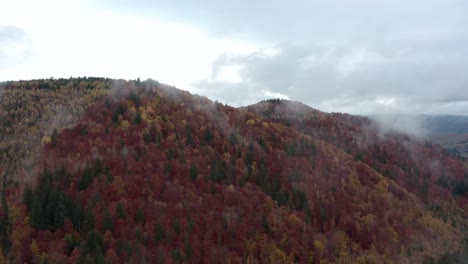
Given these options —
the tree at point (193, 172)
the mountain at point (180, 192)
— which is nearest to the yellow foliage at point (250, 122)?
the mountain at point (180, 192)

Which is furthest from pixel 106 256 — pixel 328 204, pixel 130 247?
pixel 328 204

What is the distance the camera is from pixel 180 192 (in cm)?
11925

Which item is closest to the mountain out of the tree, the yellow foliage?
the yellow foliage

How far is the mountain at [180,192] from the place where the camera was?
325 feet

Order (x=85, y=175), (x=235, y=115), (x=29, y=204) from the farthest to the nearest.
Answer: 1. (x=235, y=115)
2. (x=85, y=175)
3. (x=29, y=204)

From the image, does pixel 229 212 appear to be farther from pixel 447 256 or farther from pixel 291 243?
pixel 447 256

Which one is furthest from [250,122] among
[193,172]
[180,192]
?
[180,192]

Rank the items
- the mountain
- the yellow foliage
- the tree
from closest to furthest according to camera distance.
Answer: the mountain → the tree → the yellow foliage

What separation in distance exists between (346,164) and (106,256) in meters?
128

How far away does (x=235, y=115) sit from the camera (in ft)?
645

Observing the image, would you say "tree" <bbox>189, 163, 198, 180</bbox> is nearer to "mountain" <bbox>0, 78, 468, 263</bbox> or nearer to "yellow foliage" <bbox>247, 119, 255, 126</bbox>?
"mountain" <bbox>0, 78, 468, 263</bbox>

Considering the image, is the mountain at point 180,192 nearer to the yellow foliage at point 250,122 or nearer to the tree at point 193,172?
the yellow foliage at point 250,122

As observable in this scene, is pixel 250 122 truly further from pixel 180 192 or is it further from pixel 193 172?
pixel 180 192

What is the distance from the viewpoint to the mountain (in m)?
99.0
